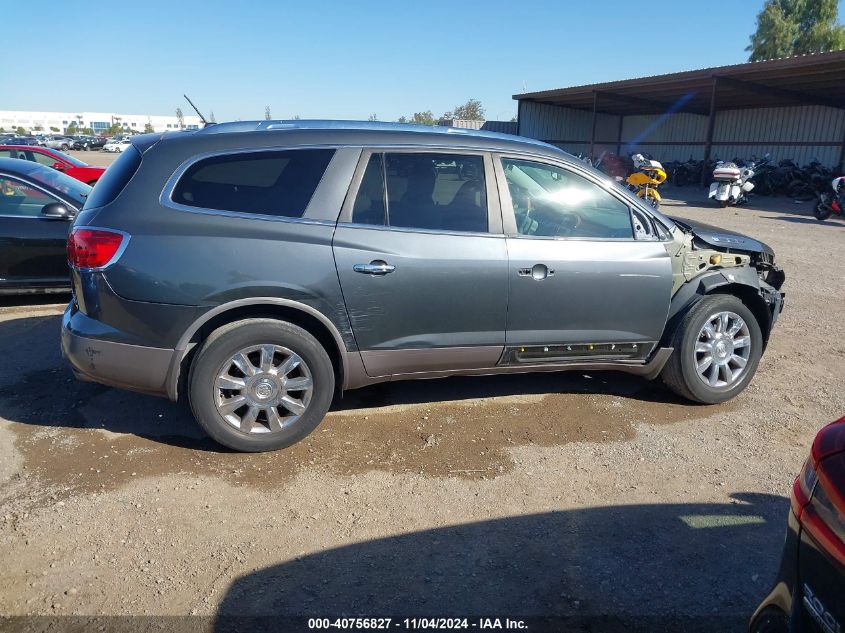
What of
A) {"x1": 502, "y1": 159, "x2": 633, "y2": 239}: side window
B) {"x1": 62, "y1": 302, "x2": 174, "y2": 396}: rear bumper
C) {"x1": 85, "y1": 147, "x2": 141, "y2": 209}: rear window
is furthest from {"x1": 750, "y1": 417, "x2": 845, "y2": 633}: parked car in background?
{"x1": 85, "y1": 147, "x2": 141, "y2": 209}: rear window

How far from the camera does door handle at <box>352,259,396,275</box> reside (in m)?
3.58

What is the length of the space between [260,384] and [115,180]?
4.67ft

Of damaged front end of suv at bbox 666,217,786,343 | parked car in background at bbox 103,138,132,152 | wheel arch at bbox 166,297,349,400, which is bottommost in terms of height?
wheel arch at bbox 166,297,349,400

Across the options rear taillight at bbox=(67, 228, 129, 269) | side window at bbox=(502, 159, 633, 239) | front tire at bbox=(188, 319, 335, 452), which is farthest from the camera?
side window at bbox=(502, 159, 633, 239)

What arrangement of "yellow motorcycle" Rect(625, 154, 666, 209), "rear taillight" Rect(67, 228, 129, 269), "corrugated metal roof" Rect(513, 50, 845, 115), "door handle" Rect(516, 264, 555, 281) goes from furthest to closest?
"corrugated metal roof" Rect(513, 50, 845, 115), "yellow motorcycle" Rect(625, 154, 666, 209), "door handle" Rect(516, 264, 555, 281), "rear taillight" Rect(67, 228, 129, 269)

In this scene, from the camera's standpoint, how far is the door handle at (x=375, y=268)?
358cm

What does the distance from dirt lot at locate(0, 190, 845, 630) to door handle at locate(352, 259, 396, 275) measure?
3.46 ft

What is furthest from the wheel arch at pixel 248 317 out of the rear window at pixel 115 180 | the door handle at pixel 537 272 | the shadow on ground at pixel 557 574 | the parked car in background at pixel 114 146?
the parked car in background at pixel 114 146

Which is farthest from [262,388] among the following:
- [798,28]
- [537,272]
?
[798,28]

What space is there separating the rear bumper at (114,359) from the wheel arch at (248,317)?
58mm

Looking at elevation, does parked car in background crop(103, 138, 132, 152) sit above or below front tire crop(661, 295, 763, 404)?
above

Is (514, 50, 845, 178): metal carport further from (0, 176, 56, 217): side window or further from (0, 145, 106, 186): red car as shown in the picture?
(0, 176, 56, 217): side window

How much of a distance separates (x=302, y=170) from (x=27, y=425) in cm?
240

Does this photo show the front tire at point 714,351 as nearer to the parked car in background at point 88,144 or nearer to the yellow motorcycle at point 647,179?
the yellow motorcycle at point 647,179
